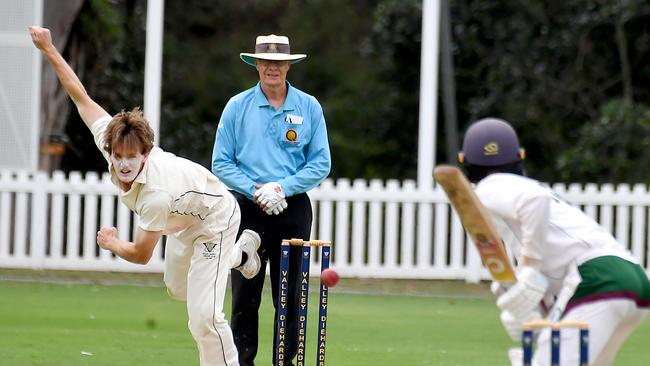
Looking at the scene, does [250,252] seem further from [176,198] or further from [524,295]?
[524,295]

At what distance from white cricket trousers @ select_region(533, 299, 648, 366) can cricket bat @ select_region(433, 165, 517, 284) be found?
301 mm

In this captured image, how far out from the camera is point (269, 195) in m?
7.15

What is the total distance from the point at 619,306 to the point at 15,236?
29.6 feet

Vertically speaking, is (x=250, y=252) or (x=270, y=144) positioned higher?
(x=270, y=144)

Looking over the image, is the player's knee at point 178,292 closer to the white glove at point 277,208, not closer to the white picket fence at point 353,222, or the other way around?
the white glove at point 277,208

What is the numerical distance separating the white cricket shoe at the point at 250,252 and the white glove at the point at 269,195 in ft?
0.63

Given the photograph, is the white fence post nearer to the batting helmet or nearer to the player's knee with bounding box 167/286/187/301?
the player's knee with bounding box 167/286/187/301

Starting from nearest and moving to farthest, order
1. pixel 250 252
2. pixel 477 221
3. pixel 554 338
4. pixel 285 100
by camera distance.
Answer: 1. pixel 554 338
2. pixel 477 221
3. pixel 250 252
4. pixel 285 100

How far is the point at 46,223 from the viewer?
43.3ft

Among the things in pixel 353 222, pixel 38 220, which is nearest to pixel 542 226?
pixel 353 222

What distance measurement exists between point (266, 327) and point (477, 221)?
488 centimetres

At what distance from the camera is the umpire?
7363mm

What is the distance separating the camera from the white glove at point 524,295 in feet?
16.4

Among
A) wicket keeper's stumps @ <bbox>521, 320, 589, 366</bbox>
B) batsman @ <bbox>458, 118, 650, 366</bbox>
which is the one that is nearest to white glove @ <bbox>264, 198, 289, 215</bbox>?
batsman @ <bbox>458, 118, 650, 366</bbox>
